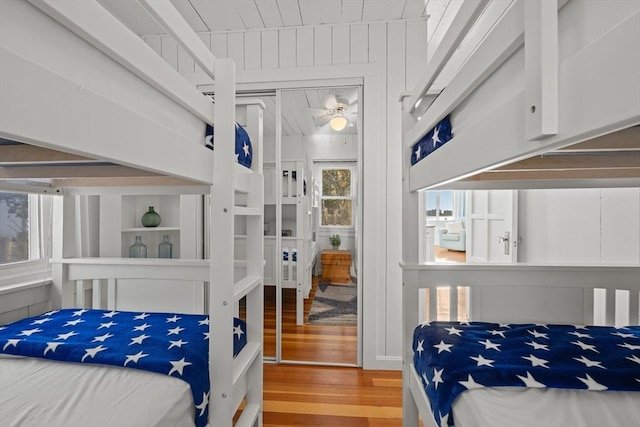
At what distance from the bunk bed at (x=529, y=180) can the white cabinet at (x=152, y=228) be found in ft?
5.69

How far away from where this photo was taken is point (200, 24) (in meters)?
2.31

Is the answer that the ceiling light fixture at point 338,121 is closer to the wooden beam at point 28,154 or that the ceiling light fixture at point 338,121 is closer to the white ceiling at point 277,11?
the white ceiling at point 277,11

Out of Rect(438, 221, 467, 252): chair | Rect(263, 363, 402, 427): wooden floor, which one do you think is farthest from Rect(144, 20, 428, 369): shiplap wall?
Rect(438, 221, 467, 252): chair

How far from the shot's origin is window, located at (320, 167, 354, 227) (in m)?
3.92

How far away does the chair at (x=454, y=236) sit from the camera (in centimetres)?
626

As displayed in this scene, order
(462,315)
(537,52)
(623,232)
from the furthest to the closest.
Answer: (462,315)
(623,232)
(537,52)

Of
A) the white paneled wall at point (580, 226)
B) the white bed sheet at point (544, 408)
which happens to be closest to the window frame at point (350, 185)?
the white paneled wall at point (580, 226)

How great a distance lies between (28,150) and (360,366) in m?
2.22

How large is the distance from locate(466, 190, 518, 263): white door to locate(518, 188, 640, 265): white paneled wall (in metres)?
0.08

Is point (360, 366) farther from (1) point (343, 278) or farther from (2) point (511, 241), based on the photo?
(1) point (343, 278)

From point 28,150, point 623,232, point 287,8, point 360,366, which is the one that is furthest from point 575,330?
point 287,8

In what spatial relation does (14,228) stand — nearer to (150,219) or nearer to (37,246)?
(37,246)

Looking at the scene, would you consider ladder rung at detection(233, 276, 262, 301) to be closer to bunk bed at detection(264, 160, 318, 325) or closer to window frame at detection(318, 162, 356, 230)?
bunk bed at detection(264, 160, 318, 325)

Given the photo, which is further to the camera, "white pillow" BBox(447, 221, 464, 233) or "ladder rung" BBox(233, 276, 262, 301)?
"white pillow" BBox(447, 221, 464, 233)
